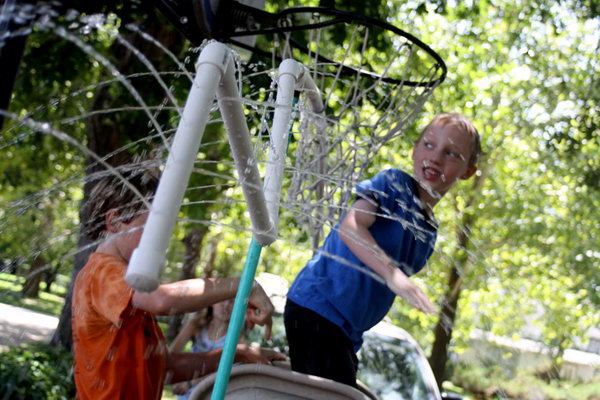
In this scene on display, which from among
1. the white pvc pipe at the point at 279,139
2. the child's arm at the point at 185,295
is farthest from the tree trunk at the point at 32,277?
the white pvc pipe at the point at 279,139

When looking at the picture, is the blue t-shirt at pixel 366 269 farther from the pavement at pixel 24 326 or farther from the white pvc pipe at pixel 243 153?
the pavement at pixel 24 326

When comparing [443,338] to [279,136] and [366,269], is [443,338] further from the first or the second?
[279,136]

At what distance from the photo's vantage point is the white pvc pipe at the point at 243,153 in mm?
1400

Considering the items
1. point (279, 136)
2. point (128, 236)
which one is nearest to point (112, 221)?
point (128, 236)

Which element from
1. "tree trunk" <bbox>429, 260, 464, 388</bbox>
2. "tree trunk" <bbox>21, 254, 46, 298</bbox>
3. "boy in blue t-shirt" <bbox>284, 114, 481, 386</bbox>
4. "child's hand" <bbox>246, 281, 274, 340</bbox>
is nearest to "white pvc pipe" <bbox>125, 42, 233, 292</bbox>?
"tree trunk" <bbox>21, 254, 46, 298</bbox>

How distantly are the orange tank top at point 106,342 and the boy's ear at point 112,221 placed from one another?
97 millimetres

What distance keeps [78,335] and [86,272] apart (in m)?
0.20

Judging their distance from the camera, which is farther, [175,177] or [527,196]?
[527,196]

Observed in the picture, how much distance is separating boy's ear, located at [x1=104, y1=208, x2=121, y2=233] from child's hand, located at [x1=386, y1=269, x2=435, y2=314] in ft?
2.92

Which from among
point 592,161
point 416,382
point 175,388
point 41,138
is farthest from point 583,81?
point 175,388

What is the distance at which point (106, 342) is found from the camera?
2.29 m

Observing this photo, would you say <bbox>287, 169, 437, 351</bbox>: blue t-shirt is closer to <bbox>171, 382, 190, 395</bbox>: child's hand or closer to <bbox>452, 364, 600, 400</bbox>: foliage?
<bbox>171, 382, 190, 395</bbox>: child's hand

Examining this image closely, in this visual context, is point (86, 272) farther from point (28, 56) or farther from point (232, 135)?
point (28, 56)

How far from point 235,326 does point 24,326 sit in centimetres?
1420
